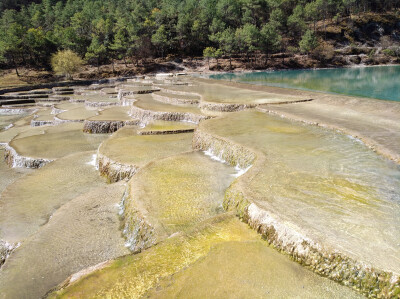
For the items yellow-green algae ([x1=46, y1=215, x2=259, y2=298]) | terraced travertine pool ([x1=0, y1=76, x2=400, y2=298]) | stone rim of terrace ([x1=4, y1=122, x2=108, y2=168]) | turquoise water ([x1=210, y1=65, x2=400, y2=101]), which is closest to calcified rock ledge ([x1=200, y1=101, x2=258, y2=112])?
terraced travertine pool ([x1=0, y1=76, x2=400, y2=298])

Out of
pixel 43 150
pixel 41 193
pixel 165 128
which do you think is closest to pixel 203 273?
pixel 41 193

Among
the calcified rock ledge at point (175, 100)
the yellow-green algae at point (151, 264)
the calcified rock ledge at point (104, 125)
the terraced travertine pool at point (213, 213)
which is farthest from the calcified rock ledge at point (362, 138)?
the calcified rock ledge at point (104, 125)

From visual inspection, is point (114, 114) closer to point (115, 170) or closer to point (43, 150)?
point (43, 150)

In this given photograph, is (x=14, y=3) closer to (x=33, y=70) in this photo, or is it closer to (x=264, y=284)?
(x=33, y=70)

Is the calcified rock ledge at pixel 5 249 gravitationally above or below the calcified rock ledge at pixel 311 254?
below

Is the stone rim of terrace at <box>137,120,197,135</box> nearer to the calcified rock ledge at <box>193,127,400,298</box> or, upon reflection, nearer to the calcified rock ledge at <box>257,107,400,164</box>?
the calcified rock ledge at <box>257,107,400,164</box>

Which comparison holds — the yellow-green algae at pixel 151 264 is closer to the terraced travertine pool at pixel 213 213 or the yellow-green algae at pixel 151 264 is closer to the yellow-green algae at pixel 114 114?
the terraced travertine pool at pixel 213 213
